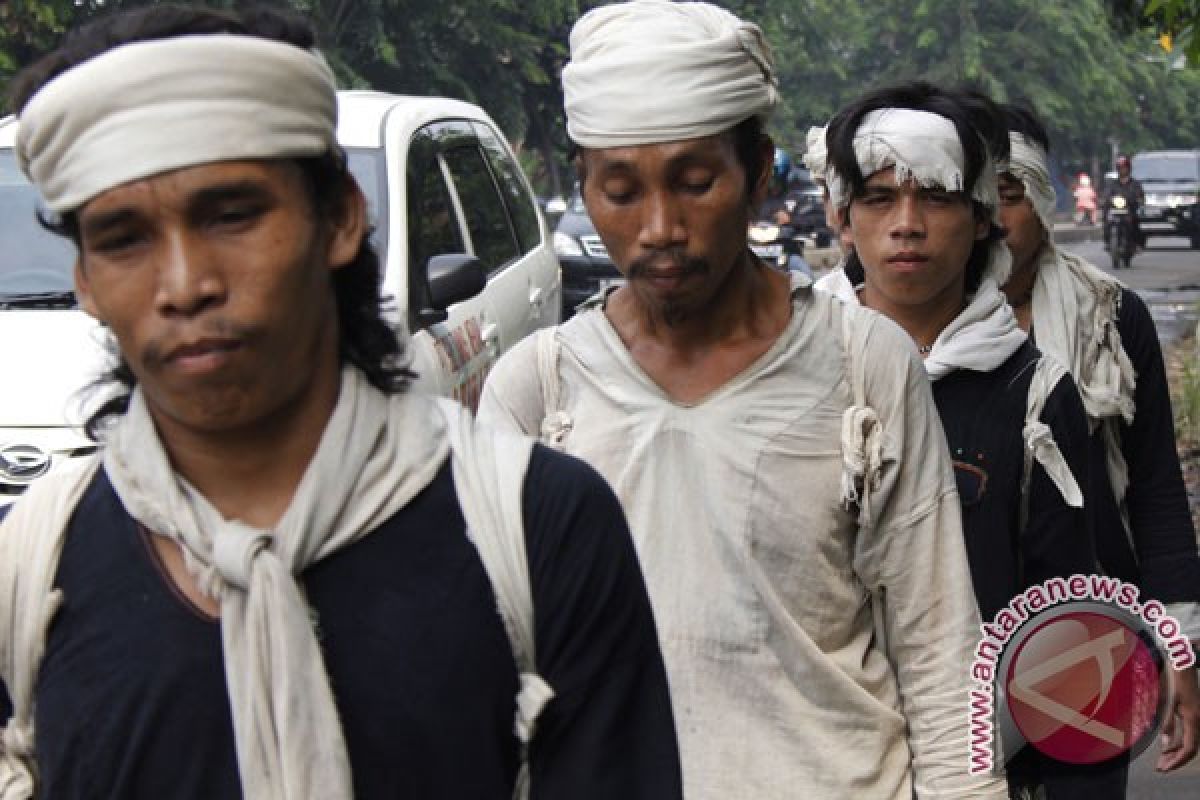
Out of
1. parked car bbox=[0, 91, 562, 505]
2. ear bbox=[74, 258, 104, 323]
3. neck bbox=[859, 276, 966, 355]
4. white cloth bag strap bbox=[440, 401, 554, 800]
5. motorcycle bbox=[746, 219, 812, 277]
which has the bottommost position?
motorcycle bbox=[746, 219, 812, 277]

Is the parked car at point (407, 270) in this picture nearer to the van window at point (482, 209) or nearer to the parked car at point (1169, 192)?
the van window at point (482, 209)

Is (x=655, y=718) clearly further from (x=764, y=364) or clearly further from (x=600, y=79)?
(x=600, y=79)

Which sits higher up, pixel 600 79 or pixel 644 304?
pixel 600 79

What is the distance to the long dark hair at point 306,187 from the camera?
6.30ft

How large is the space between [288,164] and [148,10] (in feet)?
0.65

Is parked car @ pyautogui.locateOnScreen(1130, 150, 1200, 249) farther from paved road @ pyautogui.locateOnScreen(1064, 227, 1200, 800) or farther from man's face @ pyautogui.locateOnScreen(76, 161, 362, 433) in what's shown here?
man's face @ pyautogui.locateOnScreen(76, 161, 362, 433)

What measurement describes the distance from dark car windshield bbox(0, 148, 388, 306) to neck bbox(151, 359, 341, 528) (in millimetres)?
4495

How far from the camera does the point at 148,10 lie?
76.5 inches

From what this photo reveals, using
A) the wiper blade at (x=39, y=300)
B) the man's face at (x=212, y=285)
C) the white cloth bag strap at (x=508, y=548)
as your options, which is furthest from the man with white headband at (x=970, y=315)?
the wiper blade at (x=39, y=300)

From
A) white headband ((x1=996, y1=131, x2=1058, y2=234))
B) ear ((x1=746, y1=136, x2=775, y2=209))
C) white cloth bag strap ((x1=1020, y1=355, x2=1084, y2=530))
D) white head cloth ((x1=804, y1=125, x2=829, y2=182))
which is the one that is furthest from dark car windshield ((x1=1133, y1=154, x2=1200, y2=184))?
ear ((x1=746, y1=136, x2=775, y2=209))

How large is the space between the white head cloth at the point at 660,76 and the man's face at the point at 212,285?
1128 mm

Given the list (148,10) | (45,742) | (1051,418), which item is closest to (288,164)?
(148,10)

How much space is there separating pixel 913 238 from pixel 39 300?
3.29m

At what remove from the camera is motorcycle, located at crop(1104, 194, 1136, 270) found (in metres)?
32.1
